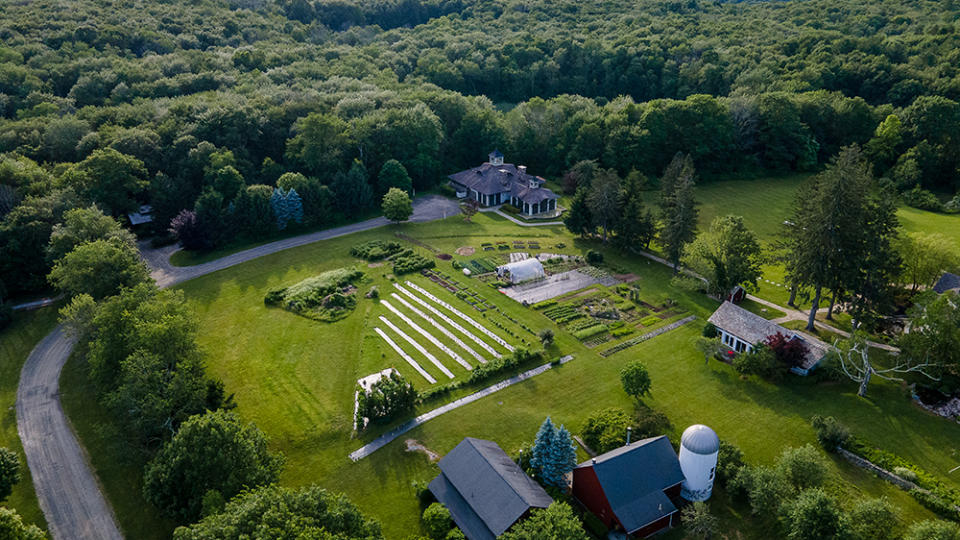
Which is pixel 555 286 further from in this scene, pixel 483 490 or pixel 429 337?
pixel 483 490

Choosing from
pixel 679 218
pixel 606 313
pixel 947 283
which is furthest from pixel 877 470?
pixel 679 218

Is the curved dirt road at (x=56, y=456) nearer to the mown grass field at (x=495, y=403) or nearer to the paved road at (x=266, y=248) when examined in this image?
the paved road at (x=266, y=248)

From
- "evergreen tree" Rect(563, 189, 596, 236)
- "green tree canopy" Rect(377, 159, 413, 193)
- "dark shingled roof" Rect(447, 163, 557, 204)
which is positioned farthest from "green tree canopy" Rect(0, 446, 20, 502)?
"dark shingled roof" Rect(447, 163, 557, 204)

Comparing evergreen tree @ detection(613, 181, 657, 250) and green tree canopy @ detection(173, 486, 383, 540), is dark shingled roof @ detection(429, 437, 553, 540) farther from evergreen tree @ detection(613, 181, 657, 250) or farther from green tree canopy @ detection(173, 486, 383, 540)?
evergreen tree @ detection(613, 181, 657, 250)

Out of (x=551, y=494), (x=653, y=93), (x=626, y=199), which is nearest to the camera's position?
(x=551, y=494)

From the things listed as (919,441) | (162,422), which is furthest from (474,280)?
(919,441)

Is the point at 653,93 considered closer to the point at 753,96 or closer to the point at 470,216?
the point at 753,96

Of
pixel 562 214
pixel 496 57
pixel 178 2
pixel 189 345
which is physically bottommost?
pixel 562 214
